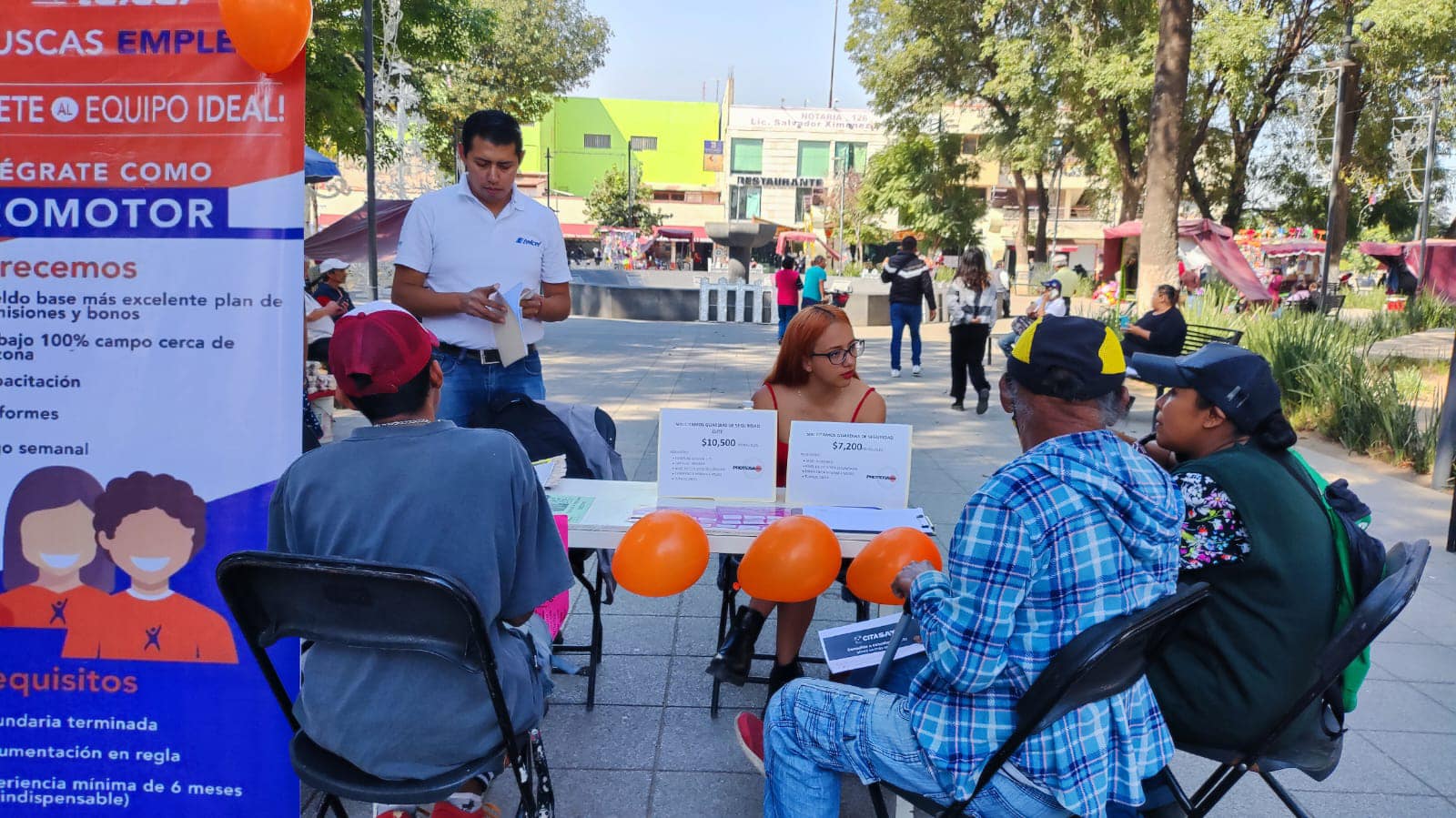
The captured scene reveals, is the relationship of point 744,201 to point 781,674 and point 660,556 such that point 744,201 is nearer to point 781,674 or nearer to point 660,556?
point 781,674

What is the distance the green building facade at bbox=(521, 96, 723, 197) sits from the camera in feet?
234

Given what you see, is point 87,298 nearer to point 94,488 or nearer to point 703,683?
point 94,488

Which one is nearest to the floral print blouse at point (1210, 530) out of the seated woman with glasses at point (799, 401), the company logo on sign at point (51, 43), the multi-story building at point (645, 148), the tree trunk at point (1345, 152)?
the seated woman with glasses at point (799, 401)

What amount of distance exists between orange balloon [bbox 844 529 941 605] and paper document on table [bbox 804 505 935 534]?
0.63ft

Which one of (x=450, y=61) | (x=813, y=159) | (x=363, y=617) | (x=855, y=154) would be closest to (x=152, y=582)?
(x=363, y=617)

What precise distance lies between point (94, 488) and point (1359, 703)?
4.11 metres

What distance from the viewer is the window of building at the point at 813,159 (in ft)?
235

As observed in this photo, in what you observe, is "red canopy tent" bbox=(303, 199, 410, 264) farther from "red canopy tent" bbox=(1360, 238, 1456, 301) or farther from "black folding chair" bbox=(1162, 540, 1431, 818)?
"red canopy tent" bbox=(1360, 238, 1456, 301)

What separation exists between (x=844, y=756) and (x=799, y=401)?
5.95 ft

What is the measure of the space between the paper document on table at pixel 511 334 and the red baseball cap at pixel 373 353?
4.89 feet

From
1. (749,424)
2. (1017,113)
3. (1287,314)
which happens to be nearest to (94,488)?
(749,424)

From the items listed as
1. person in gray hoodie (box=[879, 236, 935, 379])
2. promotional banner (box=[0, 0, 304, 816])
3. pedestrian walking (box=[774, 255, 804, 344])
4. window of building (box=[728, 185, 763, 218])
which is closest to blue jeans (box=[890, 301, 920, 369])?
person in gray hoodie (box=[879, 236, 935, 379])

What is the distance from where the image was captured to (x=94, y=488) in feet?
7.68

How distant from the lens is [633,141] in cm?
7344
